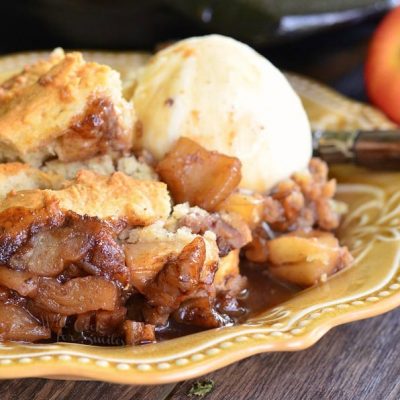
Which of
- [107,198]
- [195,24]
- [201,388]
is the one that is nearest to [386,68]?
[195,24]

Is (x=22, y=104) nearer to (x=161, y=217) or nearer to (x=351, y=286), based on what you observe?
(x=161, y=217)

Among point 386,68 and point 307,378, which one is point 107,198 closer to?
point 307,378

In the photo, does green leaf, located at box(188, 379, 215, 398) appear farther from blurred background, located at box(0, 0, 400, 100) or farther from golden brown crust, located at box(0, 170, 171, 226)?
blurred background, located at box(0, 0, 400, 100)

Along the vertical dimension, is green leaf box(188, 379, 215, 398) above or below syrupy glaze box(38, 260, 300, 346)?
below

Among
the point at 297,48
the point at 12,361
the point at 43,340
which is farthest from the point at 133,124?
the point at 297,48

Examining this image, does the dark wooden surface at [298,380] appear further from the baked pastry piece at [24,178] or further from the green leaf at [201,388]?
the baked pastry piece at [24,178]

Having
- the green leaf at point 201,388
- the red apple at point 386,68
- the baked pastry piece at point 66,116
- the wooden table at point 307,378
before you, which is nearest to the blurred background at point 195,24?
the red apple at point 386,68

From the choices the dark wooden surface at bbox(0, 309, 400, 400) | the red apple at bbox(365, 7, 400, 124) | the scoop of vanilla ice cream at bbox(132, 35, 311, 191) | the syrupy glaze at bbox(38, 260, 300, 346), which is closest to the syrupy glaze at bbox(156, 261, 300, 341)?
the syrupy glaze at bbox(38, 260, 300, 346)
